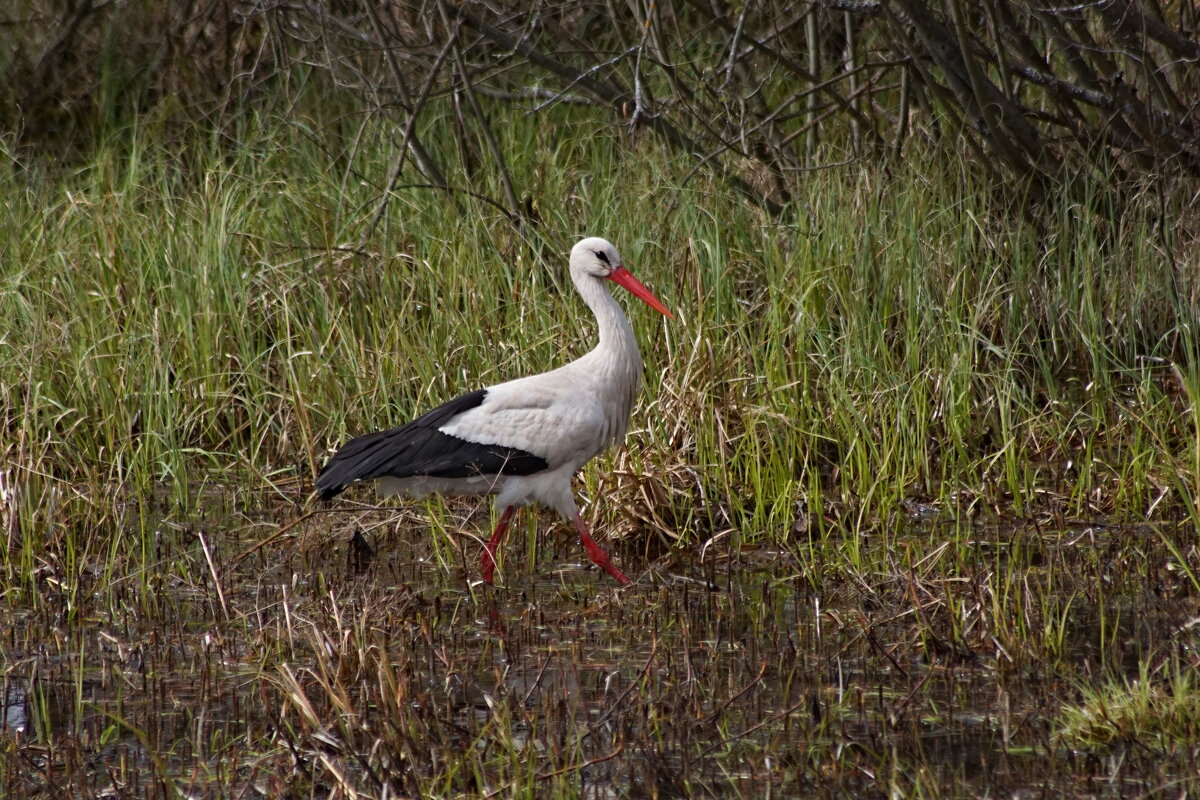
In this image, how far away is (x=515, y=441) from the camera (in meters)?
5.07

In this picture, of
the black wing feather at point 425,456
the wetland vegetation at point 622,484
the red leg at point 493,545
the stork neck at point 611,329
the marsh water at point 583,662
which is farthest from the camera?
the stork neck at point 611,329

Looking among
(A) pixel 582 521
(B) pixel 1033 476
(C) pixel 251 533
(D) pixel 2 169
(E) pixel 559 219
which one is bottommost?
(B) pixel 1033 476

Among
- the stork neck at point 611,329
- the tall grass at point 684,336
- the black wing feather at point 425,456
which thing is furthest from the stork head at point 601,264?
the black wing feather at point 425,456

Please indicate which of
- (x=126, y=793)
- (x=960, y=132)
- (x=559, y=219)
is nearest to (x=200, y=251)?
(x=559, y=219)

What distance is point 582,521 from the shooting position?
16.7ft

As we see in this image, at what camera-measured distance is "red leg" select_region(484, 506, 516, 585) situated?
15.9 feet

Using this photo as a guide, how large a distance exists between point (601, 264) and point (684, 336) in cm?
53

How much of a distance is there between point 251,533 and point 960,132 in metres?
3.28

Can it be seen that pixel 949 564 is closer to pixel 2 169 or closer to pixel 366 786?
pixel 366 786

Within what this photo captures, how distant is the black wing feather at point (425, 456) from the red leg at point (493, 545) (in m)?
0.16

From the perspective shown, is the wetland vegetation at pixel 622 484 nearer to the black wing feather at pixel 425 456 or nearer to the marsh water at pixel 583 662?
the marsh water at pixel 583 662

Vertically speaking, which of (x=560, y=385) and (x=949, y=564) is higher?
(x=560, y=385)

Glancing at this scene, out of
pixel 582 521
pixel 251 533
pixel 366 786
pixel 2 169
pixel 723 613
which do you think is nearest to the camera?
pixel 366 786

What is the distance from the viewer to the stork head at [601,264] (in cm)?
538
